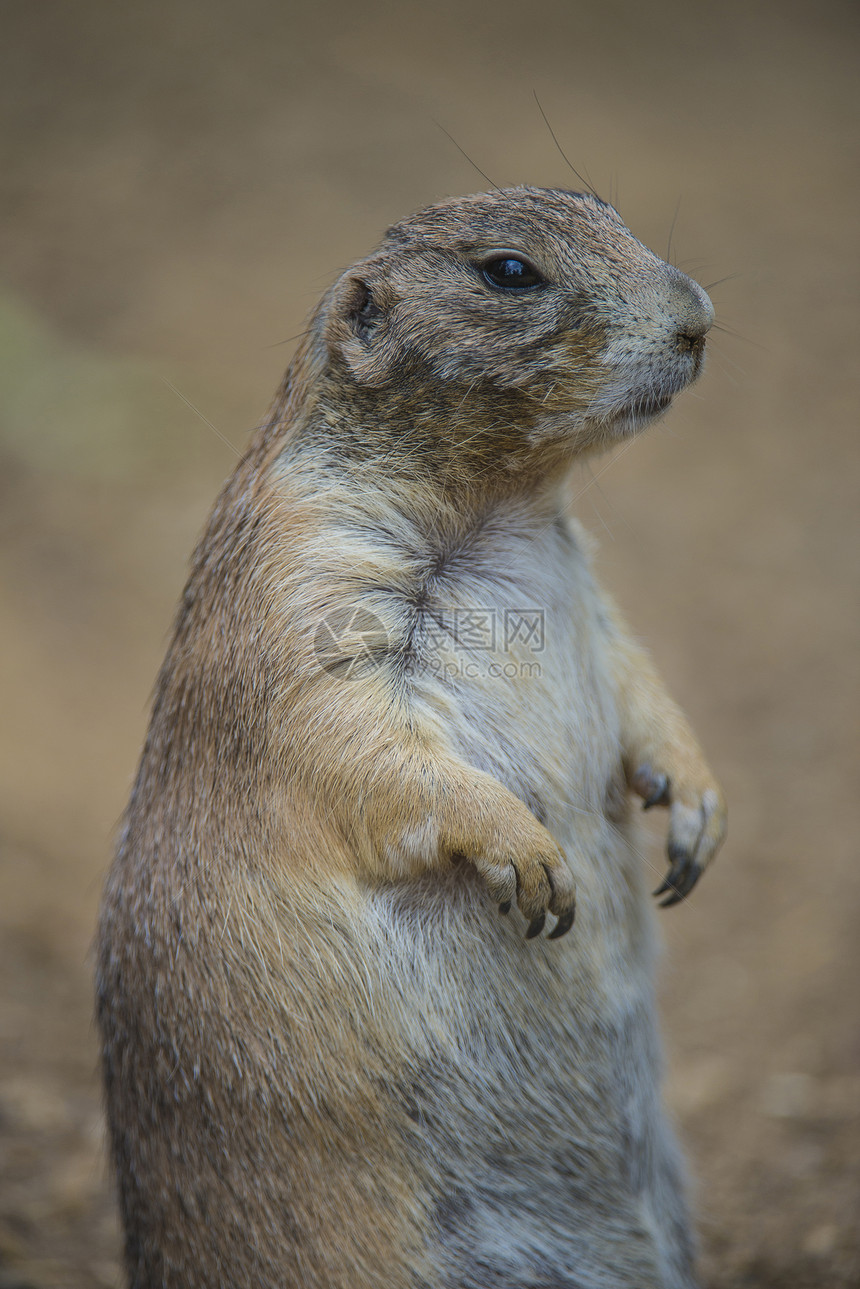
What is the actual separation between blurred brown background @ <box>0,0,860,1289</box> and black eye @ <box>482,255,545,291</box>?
851 mm

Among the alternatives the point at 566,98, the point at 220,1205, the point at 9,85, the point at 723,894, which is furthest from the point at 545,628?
the point at 9,85

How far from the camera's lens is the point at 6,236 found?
1185 cm

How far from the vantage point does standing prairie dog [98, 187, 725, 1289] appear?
269 cm

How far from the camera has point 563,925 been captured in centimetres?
270

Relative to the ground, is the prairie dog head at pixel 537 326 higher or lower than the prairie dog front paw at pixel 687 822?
higher

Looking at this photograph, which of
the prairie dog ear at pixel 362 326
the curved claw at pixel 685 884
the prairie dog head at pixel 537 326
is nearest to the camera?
the prairie dog head at pixel 537 326

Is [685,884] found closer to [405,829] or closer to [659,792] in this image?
[659,792]

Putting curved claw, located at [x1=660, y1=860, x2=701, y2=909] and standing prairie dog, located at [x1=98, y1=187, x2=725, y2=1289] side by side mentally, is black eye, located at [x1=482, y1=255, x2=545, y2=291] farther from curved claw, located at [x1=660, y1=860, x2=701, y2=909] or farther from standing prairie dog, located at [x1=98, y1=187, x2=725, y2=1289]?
curved claw, located at [x1=660, y1=860, x2=701, y2=909]

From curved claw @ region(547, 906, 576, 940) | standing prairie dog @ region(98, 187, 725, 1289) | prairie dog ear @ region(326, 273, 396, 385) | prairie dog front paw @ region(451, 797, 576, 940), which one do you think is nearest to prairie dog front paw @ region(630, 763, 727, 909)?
standing prairie dog @ region(98, 187, 725, 1289)

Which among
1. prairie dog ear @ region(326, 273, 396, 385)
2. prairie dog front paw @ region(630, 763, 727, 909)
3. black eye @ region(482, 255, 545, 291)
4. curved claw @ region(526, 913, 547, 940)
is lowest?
curved claw @ region(526, 913, 547, 940)

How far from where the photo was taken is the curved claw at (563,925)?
8.77ft

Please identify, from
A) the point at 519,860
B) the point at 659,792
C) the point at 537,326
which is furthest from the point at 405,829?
the point at 537,326

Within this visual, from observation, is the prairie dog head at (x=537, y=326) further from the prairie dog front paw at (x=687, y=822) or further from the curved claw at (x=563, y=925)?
the curved claw at (x=563, y=925)

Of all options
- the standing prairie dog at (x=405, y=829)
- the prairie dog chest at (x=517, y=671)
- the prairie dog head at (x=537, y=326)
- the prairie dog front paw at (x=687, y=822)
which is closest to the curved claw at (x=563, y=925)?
the standing prairie dog at (x=405, y=829)
